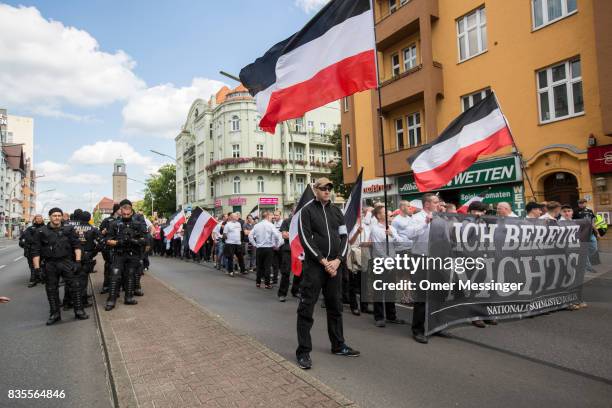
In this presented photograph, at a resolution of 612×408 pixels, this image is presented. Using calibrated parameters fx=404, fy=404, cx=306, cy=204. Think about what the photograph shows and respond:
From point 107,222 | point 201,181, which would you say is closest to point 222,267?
point 107,222

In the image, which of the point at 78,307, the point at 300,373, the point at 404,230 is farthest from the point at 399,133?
the point at 300,373

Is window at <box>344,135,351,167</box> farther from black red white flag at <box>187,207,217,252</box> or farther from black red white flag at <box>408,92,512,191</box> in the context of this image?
black red white flag at <box>408,92,512,191</box>

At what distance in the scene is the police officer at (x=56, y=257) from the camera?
675 cm

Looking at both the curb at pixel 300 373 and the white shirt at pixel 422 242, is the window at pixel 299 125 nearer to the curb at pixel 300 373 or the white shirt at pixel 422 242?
the white shirt at pixel 422 242

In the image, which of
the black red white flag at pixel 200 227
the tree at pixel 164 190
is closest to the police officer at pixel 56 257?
the black red white flag at pixel 200 227

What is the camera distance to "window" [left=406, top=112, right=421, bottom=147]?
1941cm

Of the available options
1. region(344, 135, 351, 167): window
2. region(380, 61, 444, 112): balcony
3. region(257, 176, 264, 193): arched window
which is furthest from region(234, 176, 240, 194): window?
region(380, 61, 444, 112): balcony

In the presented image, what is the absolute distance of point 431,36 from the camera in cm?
1795

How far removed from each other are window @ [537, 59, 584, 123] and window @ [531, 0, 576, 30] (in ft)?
5.24

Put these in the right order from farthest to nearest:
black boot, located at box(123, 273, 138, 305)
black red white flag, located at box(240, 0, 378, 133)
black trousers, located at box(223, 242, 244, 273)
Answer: black trousers, located at box(223, 242, 244, 273), black boot, located at box(123, 273, 138, 305), black red white flag, located at box(240, 0, 378, 133)

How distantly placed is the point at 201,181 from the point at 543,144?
4976 centimetres

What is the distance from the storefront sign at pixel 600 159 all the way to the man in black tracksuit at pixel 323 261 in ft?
37.7

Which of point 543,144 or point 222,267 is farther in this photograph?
point 222,267

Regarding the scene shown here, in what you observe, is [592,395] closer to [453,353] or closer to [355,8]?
[453,353]
